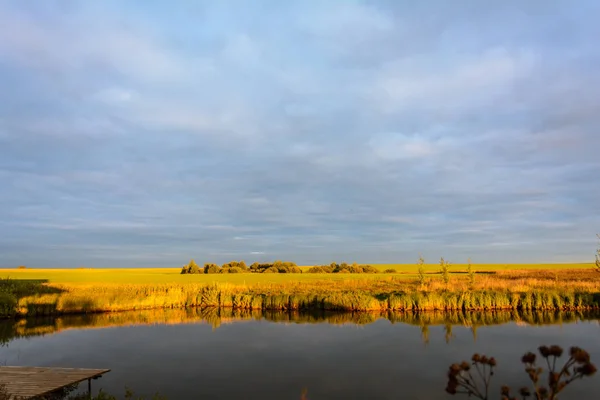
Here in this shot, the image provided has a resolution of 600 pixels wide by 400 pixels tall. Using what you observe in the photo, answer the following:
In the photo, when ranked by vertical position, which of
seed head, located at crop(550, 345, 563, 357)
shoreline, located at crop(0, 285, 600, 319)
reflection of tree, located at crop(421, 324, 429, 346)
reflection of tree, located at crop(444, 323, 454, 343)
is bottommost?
reflection of tree, located at crop(421, 324, 429, 346)

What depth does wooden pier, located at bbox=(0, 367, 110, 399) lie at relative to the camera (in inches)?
379

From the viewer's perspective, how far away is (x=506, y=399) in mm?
3688

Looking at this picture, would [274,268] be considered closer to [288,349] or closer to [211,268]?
[211,268]

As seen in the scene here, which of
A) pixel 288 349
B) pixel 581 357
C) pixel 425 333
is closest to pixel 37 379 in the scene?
pixel 288 349

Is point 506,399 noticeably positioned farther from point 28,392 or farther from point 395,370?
point 395,370

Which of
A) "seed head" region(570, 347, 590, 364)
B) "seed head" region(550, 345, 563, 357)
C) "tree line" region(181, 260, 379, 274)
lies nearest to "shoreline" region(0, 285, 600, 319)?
"seed head" region(550, 345, 563, 357)

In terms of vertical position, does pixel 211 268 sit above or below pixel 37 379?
below

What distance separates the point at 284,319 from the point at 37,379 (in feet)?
54.0

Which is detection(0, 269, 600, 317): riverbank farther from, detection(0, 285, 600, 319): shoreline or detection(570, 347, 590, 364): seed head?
detection(570, 347, 590, 364): seed head

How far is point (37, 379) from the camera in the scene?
35.3 ft

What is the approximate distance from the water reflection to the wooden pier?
35.9ft

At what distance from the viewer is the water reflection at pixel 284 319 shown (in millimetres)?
22839

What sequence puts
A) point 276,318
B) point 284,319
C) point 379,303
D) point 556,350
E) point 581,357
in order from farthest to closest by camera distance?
point 379,303, point 276,318, point 284,319, point 556,350, point 581,357

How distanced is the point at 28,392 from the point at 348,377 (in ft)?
29.6
